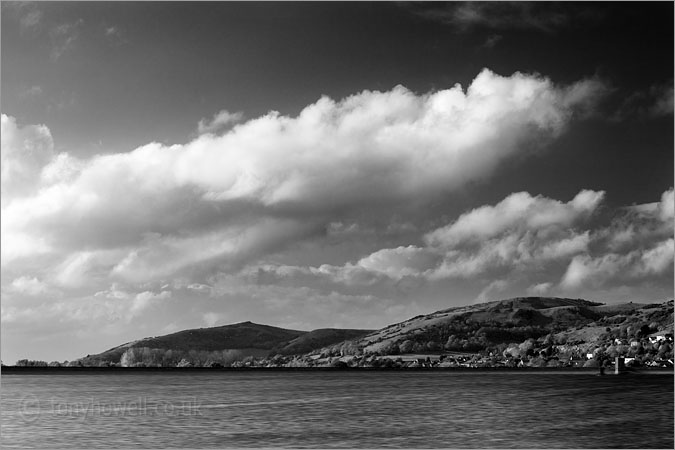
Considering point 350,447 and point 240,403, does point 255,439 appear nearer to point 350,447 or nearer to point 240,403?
point 350,447

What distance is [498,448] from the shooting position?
6350 centimetres

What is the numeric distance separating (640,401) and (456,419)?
53448 millimetres

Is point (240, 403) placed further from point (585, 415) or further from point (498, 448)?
point (498, 448)

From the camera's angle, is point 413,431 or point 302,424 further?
point 302,424

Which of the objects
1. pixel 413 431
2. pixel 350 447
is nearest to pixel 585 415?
pixel 413 431

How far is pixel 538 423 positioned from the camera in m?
87.1

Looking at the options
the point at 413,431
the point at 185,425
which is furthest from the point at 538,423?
the point at 185,425


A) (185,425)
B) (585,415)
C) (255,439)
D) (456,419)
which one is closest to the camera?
(255,439)

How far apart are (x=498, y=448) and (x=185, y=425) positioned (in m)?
36.4

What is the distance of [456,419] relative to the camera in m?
91.7

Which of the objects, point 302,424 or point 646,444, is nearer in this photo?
point 646,444

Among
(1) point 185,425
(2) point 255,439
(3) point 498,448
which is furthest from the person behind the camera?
(1) point 185,425

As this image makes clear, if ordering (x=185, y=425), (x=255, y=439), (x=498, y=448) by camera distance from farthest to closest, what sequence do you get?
(x=185, y=425) → (x=255, y=439) → (x=498, y=448)

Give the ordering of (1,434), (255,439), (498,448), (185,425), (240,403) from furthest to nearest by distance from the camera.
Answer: (240,403) < (185,425) < (1,434) < (255,439) < (498,448)
